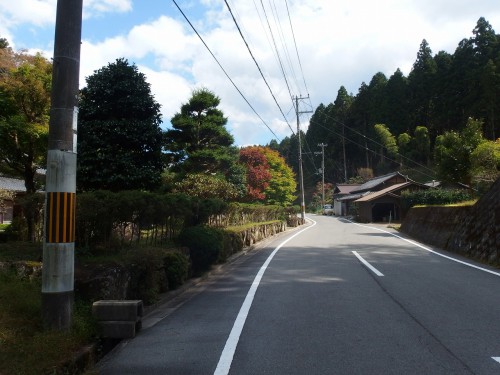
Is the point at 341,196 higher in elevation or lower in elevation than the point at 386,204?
higher

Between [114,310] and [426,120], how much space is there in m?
68.5

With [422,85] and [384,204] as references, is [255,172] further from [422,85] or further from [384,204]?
[422,85]

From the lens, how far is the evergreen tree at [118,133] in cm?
1153

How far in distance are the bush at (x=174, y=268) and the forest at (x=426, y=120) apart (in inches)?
814

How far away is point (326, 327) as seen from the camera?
19.0 ft

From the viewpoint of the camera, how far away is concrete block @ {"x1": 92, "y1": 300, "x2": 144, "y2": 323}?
545 cm

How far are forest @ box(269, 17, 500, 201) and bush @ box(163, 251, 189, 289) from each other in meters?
20.7

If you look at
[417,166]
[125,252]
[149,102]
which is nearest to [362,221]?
[417,166]

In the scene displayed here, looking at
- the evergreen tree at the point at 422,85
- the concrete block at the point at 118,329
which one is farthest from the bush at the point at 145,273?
the evergreen tree at the point at 422,85

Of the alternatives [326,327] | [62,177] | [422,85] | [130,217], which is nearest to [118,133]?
[130,217]

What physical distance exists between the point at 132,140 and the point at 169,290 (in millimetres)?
4787

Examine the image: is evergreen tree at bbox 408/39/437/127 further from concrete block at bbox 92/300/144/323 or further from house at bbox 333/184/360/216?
concrete block at bbox 92/300/144/323

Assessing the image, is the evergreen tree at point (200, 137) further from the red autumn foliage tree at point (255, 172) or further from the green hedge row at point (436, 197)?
the green hedge row at point (436, 197)

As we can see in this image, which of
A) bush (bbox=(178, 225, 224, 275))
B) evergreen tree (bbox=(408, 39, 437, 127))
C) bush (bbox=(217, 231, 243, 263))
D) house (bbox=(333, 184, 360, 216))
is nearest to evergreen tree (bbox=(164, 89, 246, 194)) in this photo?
bush (bbox=(217, 231, 243, 263))
